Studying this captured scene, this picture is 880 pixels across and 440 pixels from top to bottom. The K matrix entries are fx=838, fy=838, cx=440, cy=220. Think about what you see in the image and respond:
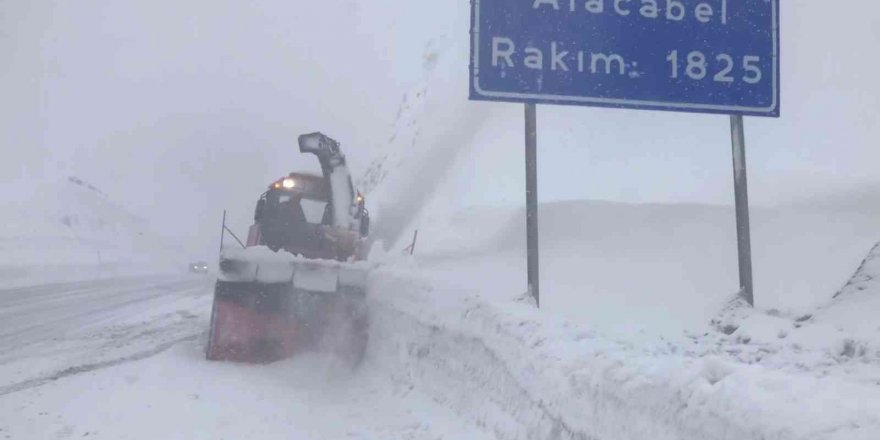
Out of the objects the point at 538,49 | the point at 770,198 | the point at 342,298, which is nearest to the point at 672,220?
the point at 770,198

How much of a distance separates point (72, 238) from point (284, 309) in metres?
46.0

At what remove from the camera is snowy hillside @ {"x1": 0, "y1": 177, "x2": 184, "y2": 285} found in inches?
1463

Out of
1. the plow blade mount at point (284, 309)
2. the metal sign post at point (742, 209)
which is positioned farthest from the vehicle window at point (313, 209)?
the metal sign post at point (742, 209)

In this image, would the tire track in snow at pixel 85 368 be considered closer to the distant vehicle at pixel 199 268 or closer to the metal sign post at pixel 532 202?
the metal sign post at pixel 532 202

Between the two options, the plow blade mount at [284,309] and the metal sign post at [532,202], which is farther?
the plow blade mount at [284,309]

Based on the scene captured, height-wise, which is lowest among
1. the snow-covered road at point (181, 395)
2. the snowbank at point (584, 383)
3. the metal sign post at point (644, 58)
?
the snow-covered road at point (181, 395)

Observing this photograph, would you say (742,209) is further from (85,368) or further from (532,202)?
(85,368)

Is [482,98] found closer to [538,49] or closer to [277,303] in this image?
[538,49]

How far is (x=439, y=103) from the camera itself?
35219 mm

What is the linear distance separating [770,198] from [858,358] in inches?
344

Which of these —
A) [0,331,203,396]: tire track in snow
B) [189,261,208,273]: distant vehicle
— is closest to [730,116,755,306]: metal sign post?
[0,331,203,396]: tire track in snow

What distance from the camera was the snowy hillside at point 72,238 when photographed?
37.2 meters

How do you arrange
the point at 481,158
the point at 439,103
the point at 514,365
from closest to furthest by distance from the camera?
the point at 514,365
the point at 481,158
the point at 439,103

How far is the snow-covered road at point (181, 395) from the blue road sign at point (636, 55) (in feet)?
10.2
